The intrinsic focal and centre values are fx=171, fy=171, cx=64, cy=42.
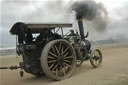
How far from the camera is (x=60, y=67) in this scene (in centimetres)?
655

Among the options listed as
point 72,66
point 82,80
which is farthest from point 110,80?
point 72,66

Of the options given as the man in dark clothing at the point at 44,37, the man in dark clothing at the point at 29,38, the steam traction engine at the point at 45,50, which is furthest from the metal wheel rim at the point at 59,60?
the man in dark clothing at the point at 29,38

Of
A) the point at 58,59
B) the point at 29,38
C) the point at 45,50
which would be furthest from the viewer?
the point at 29,38

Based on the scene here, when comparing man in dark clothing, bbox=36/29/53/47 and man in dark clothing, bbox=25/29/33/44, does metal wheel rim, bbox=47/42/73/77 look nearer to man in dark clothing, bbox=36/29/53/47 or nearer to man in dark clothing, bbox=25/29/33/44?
man in dark clothing, bbox=36/29/53/47

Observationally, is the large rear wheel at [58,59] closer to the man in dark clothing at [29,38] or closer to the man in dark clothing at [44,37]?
the man in dark clothing at [44,37]

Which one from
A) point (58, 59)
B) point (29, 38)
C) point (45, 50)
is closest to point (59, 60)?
point (58, 59)

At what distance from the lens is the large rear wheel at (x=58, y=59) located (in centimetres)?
609

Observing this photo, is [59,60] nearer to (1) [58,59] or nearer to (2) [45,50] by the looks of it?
(1) [58,59]

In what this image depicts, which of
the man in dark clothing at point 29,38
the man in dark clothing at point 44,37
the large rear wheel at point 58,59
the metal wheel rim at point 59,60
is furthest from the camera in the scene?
the man in dark clothing at point 29,38

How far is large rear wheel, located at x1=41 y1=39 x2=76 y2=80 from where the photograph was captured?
240 inches

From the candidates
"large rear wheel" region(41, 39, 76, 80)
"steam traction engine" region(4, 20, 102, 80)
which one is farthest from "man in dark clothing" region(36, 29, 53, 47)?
"large rear wheel" region(41, 39, 76, 80)

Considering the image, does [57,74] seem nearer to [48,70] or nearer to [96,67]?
[48,70]

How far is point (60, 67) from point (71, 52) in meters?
0.80

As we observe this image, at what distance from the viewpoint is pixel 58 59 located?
650cm
